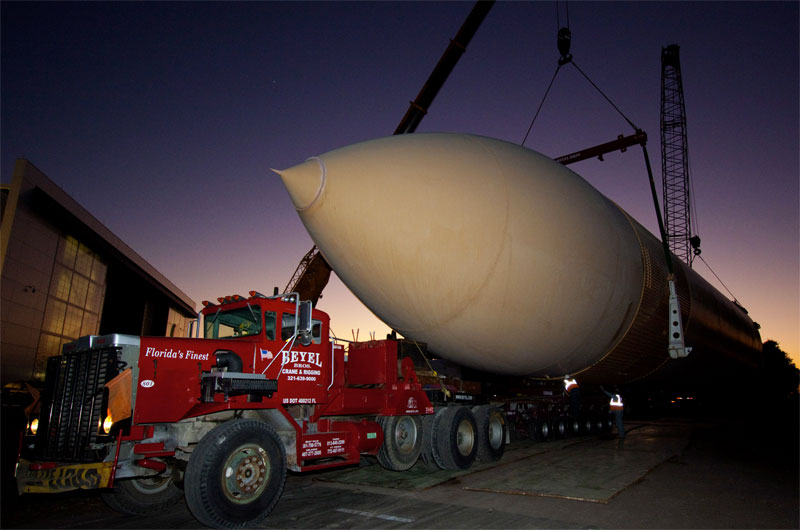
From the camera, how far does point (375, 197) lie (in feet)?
18.3

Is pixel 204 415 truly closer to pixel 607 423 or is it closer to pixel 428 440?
pixel 428 440

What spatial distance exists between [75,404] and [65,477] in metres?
0.83

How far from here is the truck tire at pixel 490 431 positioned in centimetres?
852

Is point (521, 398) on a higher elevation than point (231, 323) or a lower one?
lower

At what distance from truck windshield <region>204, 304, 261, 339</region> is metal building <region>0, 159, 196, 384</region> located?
10.2m

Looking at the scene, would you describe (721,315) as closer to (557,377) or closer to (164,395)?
(557,377)

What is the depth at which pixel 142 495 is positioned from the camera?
597 centimetres

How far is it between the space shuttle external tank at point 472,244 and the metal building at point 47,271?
39.8 ft

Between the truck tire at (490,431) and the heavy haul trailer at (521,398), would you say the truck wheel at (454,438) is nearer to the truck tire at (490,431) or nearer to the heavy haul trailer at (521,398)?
the truck tire at (490,431)

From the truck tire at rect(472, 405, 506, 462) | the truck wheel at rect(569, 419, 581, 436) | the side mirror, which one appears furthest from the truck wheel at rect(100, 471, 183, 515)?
the truck wheel at rect(569, 419, 581, 436)

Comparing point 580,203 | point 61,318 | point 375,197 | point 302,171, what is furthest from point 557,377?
point 61,318

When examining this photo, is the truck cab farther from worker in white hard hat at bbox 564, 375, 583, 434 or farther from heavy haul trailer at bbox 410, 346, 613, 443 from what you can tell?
worker in white hard hat at bbox 564, 375, 583, 434

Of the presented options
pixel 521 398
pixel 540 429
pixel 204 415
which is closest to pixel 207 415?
pixel 204 415

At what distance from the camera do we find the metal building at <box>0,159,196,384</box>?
44.5ft
